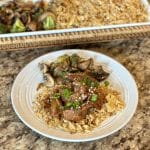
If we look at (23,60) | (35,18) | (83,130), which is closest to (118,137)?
(83,130)

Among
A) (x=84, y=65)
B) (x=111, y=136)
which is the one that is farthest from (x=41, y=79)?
(x=111, y=136)

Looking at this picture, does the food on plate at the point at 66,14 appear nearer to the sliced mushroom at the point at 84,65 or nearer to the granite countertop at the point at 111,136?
the granite countertop at the point at 111,136

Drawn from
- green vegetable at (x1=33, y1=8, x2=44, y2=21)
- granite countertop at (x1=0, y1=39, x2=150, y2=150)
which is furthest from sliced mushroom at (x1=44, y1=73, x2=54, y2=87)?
green vegetable at (x1=33, y1=8, x2=44, y2=21)

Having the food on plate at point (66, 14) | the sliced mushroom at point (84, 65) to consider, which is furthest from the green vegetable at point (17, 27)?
the sliced mushroom at point (84, 65)

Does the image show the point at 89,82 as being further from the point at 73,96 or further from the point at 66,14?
the point at 66,14

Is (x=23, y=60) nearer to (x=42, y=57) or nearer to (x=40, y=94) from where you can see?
(x=42, y=57)
